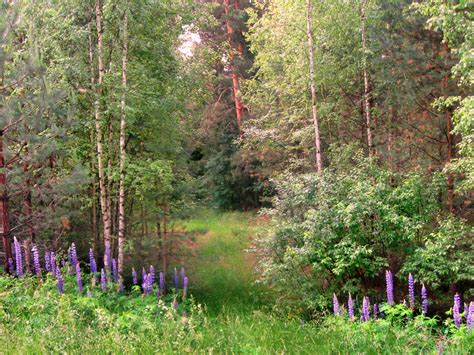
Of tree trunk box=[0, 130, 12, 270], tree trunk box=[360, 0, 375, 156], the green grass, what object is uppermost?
tree trunk box=[360, 0, 375, 156]

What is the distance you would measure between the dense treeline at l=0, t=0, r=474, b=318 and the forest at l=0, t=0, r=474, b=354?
53 mm

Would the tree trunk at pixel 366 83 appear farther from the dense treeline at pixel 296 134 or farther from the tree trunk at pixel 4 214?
the tree trunk at pixel 4 214

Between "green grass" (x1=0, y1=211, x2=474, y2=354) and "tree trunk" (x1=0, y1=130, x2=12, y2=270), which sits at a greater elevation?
"tree trunk" (x1=0, y1=130, x2=12, y2=270)

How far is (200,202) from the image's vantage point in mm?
12477

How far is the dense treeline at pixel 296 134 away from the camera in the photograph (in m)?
7.50

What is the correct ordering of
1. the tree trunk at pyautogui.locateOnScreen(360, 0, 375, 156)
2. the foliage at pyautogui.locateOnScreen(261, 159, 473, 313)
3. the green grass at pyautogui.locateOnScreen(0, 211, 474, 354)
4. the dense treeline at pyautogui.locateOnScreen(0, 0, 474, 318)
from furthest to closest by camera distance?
the tree trunk at pyautogui.locateOnScreen(360, 0, 375, 156)
the foliage at pyautogui.locateOnScreen(261, 159, 473, 313)
the dense treeline at pyautogui.locateOnScreen(0, 0, 474, 318)
the green grass at pyautogui.locateOnScreen(0, 211, 474, 354)

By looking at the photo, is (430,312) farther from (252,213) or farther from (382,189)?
(252,213)


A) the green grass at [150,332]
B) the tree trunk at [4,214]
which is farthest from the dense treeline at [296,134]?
the green grass at [150,332]

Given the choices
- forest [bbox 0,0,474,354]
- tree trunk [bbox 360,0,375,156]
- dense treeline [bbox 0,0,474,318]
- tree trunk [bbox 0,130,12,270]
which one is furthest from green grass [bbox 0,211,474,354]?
tree trunk [bbox 360,0,375,156]

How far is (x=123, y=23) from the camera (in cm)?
898

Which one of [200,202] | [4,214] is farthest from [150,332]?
[200,202]

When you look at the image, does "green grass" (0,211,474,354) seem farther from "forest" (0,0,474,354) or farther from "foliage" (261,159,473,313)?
"foliage" (261,159,473,313)

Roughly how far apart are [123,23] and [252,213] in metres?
14.8

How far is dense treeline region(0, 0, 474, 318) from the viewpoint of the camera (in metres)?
7.50
